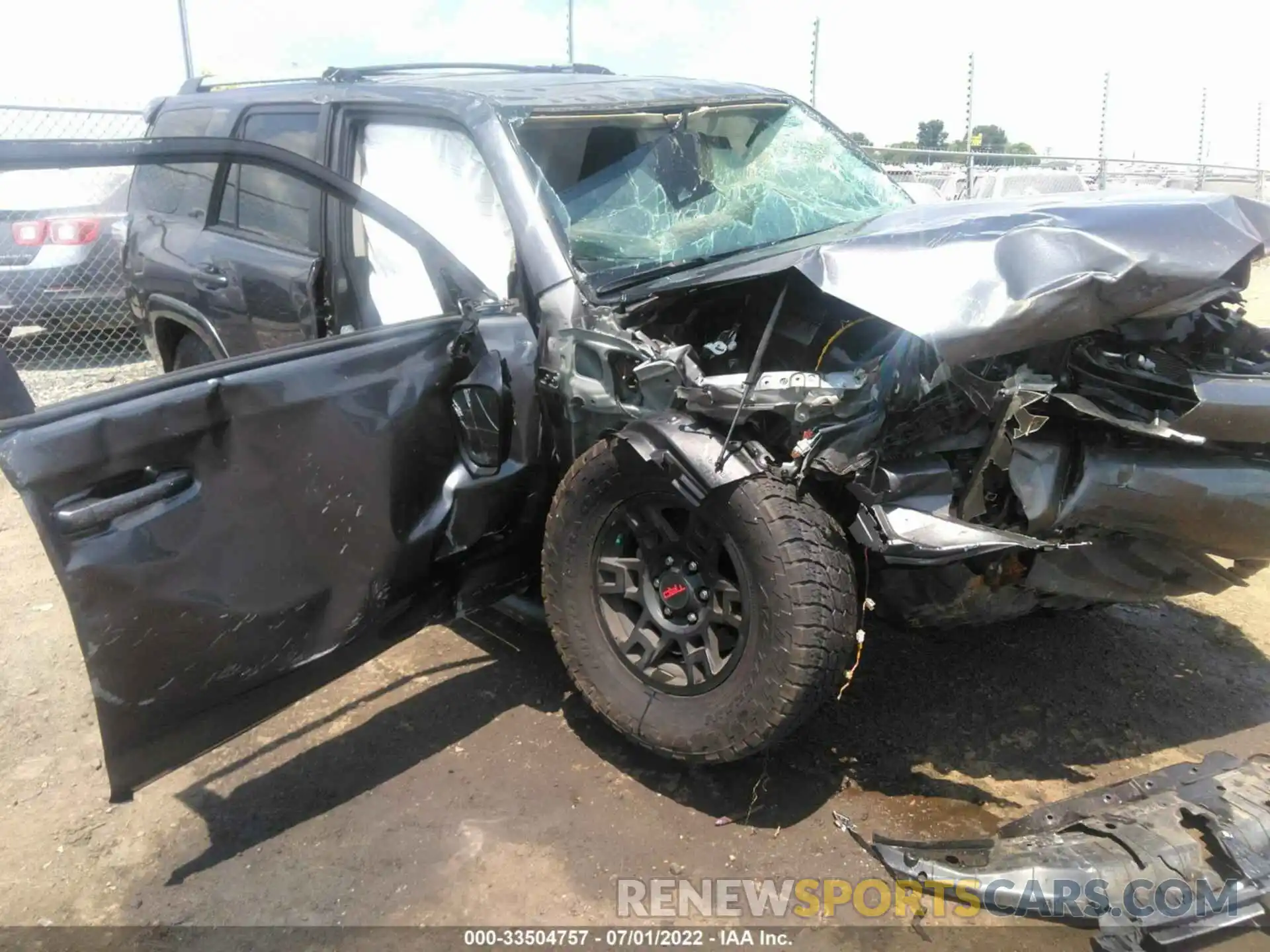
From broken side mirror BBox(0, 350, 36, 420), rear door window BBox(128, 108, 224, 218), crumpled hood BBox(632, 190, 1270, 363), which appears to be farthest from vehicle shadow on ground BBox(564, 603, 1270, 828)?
rear door window BBox(128, 108, 224, 218)

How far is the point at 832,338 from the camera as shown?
2729 mm

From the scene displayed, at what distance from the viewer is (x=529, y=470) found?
9.74 ft

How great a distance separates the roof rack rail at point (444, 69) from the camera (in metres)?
4.34

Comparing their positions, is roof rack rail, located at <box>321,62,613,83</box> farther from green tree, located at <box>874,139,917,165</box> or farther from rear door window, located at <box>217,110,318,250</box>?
green tree, located at <box>874,139,917,165</box>

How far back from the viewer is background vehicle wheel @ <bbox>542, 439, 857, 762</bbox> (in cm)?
241

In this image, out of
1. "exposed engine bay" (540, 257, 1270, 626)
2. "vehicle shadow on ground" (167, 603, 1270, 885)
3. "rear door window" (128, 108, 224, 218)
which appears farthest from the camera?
"rear door window" (128, 108, 224, 218)

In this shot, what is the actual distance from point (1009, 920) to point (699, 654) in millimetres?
1004

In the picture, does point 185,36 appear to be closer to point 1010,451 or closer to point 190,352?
point 190,352

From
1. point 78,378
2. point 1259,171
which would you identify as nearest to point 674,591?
point 78,378

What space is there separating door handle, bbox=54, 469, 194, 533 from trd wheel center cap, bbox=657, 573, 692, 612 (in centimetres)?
127

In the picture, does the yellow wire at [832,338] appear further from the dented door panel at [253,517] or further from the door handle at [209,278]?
the door handle at [209,278]

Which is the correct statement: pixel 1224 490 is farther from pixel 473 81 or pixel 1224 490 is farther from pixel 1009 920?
pixel 473 81

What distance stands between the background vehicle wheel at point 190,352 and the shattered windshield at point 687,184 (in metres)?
2.24

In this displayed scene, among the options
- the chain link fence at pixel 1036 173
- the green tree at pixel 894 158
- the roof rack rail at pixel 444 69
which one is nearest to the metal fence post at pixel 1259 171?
the chain link fence at pixel 1036 173
